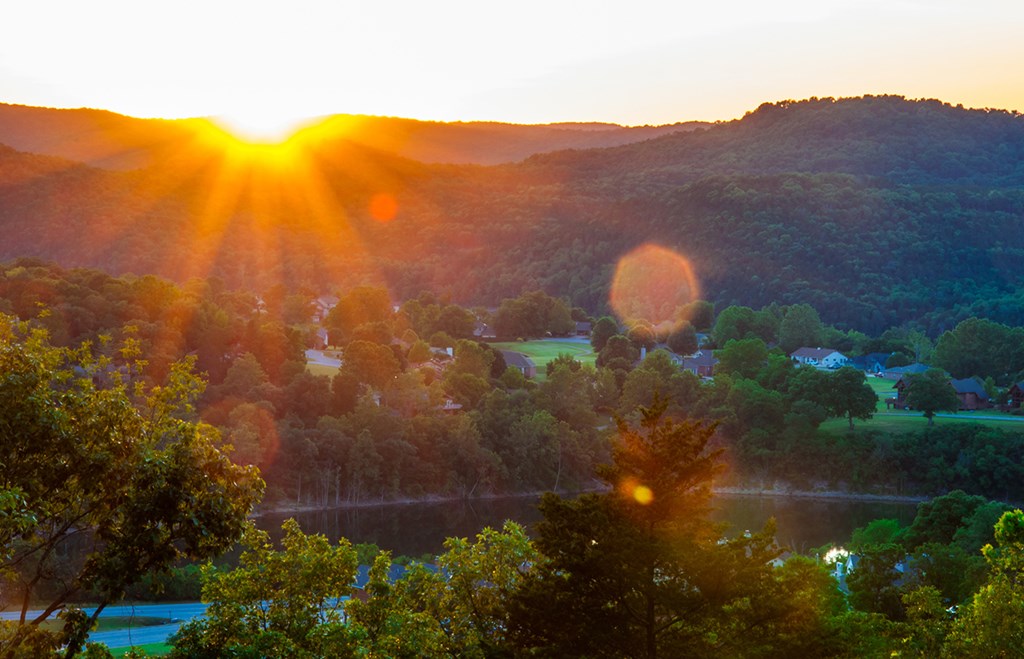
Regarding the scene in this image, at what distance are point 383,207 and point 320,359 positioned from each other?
88332mm

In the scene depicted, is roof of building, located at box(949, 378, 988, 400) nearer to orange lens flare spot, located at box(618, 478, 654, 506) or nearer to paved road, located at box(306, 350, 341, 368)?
paved road, located at box(306, 350, 341, 368)

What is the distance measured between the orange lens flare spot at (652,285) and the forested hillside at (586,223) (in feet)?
4.57

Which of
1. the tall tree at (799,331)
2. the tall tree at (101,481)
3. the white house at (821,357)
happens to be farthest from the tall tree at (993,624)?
the tall tree at (799,331)

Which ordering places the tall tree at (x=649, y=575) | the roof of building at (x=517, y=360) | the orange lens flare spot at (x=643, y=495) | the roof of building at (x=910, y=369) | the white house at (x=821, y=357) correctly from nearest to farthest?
the tall tree at (x=649, y=575) < the orange lens flare spot at (x=643, y=495) < the roof of building at (x=910, y=369) < the roof of building at (x=517, y=360) < the white house at (x=821, y=357)

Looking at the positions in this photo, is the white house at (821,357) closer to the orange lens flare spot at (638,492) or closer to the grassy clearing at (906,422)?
the grassy clearing at (906,422)

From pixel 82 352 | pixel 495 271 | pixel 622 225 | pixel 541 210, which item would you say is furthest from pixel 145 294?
pixel 541 210

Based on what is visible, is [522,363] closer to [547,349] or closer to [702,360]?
[547,349]

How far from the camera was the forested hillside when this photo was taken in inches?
4053

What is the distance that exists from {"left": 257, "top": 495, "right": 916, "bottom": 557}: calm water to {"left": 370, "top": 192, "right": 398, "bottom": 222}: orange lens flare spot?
9698cm

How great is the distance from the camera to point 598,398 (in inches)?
2297

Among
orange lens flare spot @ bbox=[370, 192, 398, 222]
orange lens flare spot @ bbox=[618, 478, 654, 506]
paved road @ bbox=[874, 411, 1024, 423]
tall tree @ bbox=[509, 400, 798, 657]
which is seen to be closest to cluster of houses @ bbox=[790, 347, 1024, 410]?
paved road @ bbox=[874, 411, 1024, 423]

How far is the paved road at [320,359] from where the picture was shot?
5966 centimetres

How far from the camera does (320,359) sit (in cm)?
6144

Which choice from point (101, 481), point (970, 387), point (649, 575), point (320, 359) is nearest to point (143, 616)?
point (649, 575)
